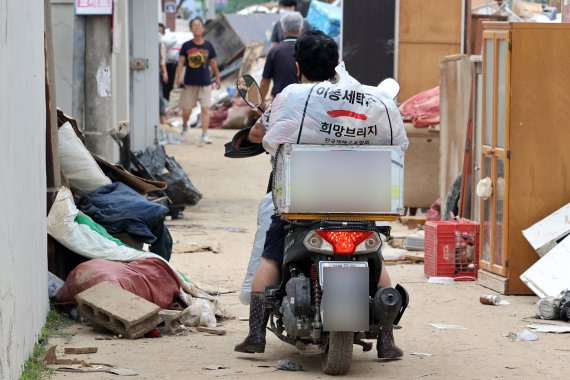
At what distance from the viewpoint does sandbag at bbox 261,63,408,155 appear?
6.33 meters

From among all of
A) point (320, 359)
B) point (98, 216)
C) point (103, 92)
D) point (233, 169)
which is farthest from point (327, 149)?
point (233, 169)

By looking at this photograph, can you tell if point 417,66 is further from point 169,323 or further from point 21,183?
point 21,183

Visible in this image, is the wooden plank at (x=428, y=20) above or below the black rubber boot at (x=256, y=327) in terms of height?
above

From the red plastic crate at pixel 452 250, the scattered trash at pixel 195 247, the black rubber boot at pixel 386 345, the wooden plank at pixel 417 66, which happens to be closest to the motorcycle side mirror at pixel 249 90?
the black rubber boot at pixel 386 345

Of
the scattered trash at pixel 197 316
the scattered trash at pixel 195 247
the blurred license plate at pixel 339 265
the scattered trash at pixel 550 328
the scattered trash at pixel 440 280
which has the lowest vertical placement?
the scattered trash at pixel 195 247

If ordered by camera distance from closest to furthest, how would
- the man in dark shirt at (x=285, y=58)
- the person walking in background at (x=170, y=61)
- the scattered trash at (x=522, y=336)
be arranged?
the scattered trash at (x=522, y=336), the man in dark shirt at (x=285, y=58), the person walking in background at (x=170, y=61)

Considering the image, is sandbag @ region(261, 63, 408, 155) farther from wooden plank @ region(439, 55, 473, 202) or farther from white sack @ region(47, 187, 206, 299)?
wooden plank @ region(439, 55, 473, 202)

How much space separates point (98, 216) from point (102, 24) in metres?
3.73

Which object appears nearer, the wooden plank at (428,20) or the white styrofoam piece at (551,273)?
the white styrofoam piece at (551,273)

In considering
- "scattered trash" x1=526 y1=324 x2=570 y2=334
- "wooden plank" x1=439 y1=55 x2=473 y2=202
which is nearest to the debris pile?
"scattered trash" x1=526 y1=324 x2=570 y2=334

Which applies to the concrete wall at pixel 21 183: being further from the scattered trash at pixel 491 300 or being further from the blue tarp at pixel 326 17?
the blue tarp at pixel 326 17

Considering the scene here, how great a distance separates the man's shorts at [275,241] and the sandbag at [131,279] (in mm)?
1363

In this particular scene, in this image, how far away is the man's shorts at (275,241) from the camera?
6680 millimetres

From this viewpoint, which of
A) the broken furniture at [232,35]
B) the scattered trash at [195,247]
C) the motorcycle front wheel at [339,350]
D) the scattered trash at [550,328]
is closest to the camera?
the motorcycle front wheel at [339,350]
